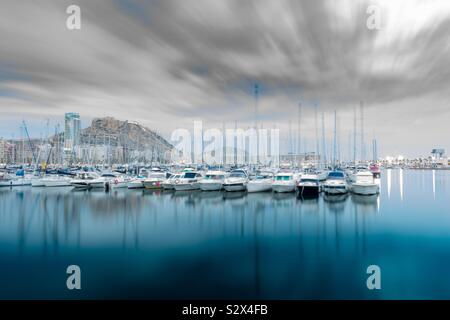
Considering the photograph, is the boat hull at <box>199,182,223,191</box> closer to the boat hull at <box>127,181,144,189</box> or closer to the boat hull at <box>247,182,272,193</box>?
the boat hull at <box>247,182,272,193</box>

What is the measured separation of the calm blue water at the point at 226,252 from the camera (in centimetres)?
1053

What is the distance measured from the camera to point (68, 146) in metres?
99.8

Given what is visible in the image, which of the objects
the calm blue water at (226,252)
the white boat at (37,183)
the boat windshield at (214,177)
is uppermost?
the boat windshield at (214,177)

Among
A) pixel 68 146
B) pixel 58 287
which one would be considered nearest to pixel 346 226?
pixel 58 287

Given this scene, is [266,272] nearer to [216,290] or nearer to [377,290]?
[216,290]

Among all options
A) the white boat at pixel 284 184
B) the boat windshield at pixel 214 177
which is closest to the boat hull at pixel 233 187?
the boat windshield at pixel 214 177

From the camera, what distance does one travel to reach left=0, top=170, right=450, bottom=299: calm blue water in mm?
10531

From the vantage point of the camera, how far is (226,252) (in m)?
14.5

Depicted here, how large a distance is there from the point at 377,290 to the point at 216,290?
684cm

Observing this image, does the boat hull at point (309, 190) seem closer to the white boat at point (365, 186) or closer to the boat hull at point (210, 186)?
the white boat at point (365, 186)

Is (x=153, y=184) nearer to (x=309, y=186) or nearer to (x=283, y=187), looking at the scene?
(x=283, y=187)
